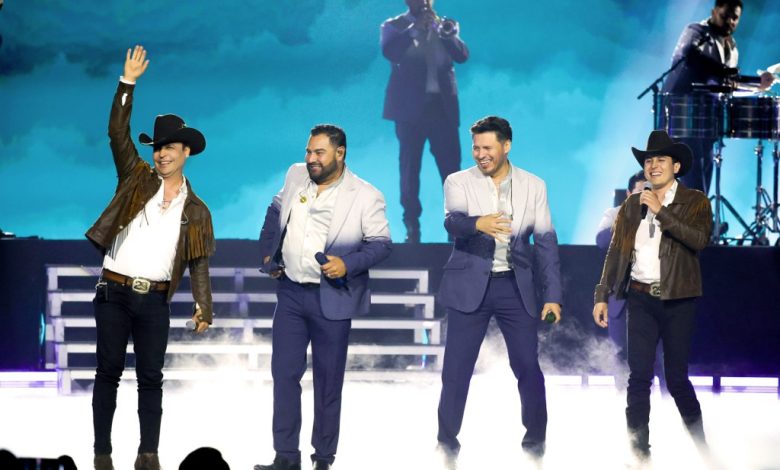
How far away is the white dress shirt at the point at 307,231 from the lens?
5.44 metres

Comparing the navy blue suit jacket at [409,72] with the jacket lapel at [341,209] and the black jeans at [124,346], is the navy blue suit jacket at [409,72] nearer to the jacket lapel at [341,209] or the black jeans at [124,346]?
the jacket lapel at [341,209]

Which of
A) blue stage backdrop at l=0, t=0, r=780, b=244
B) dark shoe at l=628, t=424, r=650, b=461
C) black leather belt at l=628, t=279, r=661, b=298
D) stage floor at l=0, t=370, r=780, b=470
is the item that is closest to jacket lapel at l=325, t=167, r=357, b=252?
stage floor at l=0, t=370, r=780, b=470

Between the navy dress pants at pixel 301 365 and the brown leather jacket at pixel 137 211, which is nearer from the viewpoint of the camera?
the brown leather jacket at pixel 137 211

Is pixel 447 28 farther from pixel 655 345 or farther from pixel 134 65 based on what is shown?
pixel 134 65

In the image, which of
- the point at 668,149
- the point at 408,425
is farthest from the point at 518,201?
the point at 408,425

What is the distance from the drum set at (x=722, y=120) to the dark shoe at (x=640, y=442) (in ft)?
11.1

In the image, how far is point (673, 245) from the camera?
5.61 m

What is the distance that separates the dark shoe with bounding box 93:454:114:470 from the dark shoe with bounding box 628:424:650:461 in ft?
8.55

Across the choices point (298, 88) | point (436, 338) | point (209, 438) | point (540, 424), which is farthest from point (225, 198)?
point (540, 424)

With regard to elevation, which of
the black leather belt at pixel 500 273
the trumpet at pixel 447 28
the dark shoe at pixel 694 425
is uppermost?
the trumpet at pixel 447 28

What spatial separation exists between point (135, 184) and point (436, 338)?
3.92m

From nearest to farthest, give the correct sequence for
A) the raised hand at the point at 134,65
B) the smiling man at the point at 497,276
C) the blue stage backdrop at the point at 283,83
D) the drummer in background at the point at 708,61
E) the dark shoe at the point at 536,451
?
the raised hand at the point at 134,65
the smiling man at the point at 497,276
the dark shoe at the point at 536,451
the drummer in background at the point at 708,61
the blue stage backdrop at the point at 283,83

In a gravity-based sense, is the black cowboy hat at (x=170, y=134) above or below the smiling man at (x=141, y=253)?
above

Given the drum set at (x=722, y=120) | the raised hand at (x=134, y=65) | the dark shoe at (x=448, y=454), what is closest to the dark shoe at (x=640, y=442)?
the dark shoe at (x=448, y=454)
